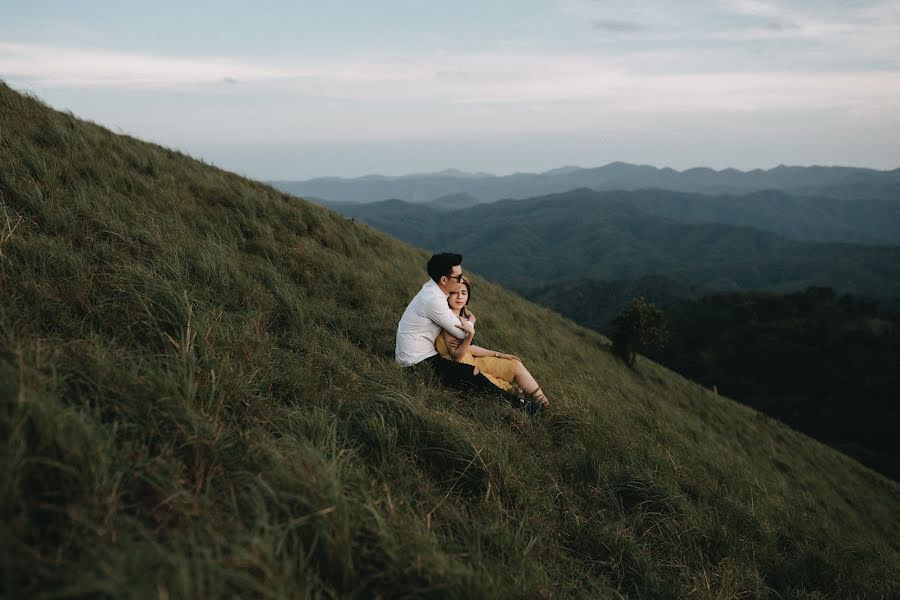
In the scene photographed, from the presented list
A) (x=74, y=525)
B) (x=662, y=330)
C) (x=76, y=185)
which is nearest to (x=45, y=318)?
(x=74, y=525)

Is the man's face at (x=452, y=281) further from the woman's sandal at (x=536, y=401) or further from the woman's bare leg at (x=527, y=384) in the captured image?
the woman's sandal at (x=536, y=401)

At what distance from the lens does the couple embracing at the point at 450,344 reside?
4859mm

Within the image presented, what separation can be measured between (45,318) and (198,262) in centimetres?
196

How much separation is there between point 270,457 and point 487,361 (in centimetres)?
315

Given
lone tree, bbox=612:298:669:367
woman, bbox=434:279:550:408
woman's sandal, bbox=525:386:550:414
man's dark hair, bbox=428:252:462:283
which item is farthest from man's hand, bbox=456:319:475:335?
lone tree, bbox=612:298:669:367

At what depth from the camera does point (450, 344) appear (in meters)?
5.03

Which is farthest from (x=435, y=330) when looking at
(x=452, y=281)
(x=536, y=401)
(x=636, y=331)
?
(x=636, y=331)

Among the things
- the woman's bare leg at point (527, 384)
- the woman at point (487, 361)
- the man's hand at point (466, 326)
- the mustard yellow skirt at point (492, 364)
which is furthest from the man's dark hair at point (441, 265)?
the woman's bare leg at point (527, 384)

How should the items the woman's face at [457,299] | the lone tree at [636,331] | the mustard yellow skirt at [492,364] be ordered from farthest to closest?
Result: the lone tree at [636,331] < the woman's face at [457,299] < the mustard yellow skirt at [492,364]

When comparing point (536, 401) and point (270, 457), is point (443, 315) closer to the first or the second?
point (536, 401)

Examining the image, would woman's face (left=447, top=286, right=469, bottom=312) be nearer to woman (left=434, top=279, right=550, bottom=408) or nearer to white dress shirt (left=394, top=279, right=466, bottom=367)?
woman (left=434, top=279, right=550, bottom=408)

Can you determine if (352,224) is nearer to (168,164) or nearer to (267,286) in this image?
(168,164)

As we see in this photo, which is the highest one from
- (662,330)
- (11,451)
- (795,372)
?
(11,451)

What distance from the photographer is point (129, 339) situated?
3.20 meters
